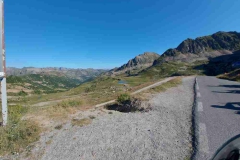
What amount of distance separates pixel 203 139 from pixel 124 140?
2580 millimetres

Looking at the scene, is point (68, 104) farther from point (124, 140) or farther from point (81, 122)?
point (124, 140)

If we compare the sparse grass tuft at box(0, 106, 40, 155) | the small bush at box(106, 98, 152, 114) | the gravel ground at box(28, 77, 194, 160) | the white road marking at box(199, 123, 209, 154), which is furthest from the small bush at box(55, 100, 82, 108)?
the white road marking at box(199, 123, 209, 154)

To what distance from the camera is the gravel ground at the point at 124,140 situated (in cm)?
431

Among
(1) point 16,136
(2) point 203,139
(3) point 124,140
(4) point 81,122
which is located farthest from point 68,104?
(2) point 203,139

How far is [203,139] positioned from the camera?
188 inches

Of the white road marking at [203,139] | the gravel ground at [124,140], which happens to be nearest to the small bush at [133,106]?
the gravel ground at [124,140]

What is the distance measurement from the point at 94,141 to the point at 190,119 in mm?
4500

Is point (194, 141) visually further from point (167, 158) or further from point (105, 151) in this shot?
point (105, 151)

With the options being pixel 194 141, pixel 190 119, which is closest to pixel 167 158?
pixel 194 141

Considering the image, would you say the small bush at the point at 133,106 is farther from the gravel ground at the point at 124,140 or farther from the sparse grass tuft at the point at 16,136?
the sparse grass tuft at the point at 16,136

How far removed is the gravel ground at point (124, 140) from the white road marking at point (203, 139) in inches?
13.5

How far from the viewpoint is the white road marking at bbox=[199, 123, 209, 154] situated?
4.24 m

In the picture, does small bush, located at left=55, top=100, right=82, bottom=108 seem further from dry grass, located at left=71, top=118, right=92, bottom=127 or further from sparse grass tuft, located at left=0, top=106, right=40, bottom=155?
sparse grass tuft, located at left=0, top=106, right=40, bottom=155

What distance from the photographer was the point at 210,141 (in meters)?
4.66
